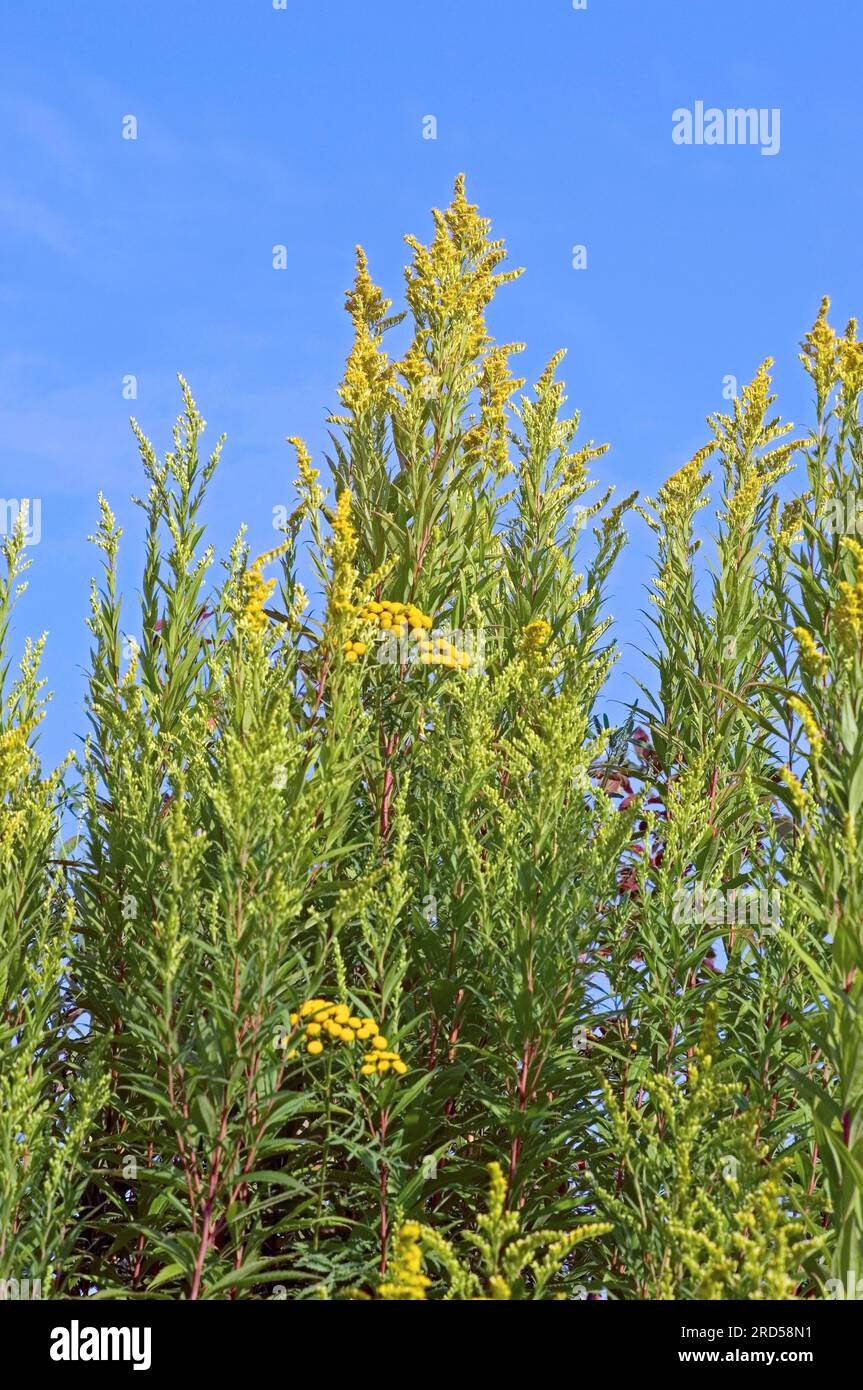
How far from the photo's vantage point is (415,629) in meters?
4.91

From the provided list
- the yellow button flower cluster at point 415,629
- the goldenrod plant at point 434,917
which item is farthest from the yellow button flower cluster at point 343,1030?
the yellow button flower cluster at point 415,629

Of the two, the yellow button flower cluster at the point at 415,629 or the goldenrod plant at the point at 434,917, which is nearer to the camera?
the goldenrod plant at the point at 434,917

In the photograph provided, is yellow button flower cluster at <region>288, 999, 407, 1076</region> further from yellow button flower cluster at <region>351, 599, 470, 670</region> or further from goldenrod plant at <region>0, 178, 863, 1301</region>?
yellow button flower cluster at <region>351, 599, 470, 670</region>

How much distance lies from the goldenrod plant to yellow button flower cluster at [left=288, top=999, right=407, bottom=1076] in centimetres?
2

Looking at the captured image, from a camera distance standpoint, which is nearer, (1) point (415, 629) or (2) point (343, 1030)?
(2) point (343, 1030)

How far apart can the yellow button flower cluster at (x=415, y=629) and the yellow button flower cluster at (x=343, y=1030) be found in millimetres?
1371

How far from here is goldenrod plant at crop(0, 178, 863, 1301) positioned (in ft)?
11.8

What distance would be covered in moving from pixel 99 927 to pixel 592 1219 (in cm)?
208

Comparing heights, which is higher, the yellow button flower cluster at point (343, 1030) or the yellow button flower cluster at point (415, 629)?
the yellow button flower cluster at point (415, 629)

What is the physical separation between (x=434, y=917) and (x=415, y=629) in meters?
1.11

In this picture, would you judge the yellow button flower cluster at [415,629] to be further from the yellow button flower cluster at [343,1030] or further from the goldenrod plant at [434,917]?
the yellow button flower cluster at [343,1030]

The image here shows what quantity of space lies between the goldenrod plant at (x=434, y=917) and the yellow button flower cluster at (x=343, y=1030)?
17mm

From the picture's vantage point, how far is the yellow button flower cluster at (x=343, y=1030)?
364 cm
